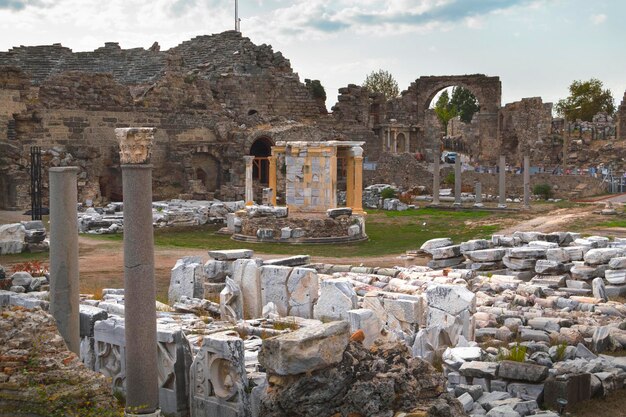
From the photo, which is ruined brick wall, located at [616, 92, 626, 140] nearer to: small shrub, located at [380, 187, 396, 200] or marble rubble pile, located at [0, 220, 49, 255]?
small shrub, located at [380, 187, 396, 200]

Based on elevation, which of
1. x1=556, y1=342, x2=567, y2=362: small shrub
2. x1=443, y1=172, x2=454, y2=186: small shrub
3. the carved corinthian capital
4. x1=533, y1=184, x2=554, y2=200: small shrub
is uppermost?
the carved corinthian capital

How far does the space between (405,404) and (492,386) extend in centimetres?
227

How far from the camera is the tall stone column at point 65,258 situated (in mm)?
9070

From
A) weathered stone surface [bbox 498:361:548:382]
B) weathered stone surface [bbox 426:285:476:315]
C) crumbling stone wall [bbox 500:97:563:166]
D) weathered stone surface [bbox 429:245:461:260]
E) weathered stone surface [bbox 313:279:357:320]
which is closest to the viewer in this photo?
weathered stone surface [bbox 498:361:548:382]

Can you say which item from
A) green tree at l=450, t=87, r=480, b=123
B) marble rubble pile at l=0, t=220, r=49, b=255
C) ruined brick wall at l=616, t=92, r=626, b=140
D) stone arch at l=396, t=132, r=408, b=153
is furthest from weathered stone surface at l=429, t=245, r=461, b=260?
green tree at l=450, t=87, r=480, b=123

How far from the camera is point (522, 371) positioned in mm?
9000

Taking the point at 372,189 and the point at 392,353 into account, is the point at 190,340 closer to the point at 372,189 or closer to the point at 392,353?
the point at 392,353

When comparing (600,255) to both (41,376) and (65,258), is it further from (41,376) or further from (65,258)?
(41,376)

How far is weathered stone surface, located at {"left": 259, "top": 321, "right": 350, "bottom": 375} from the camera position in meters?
7.23

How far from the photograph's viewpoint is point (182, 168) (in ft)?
104

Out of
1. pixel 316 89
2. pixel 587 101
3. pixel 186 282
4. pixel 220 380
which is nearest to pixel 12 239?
pixel 186 282

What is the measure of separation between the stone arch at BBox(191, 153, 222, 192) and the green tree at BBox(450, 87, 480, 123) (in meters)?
38.2

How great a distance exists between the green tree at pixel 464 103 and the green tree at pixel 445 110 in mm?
550

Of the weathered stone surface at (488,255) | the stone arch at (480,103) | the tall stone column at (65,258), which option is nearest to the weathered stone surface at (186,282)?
the tall stone column at (65,258)
